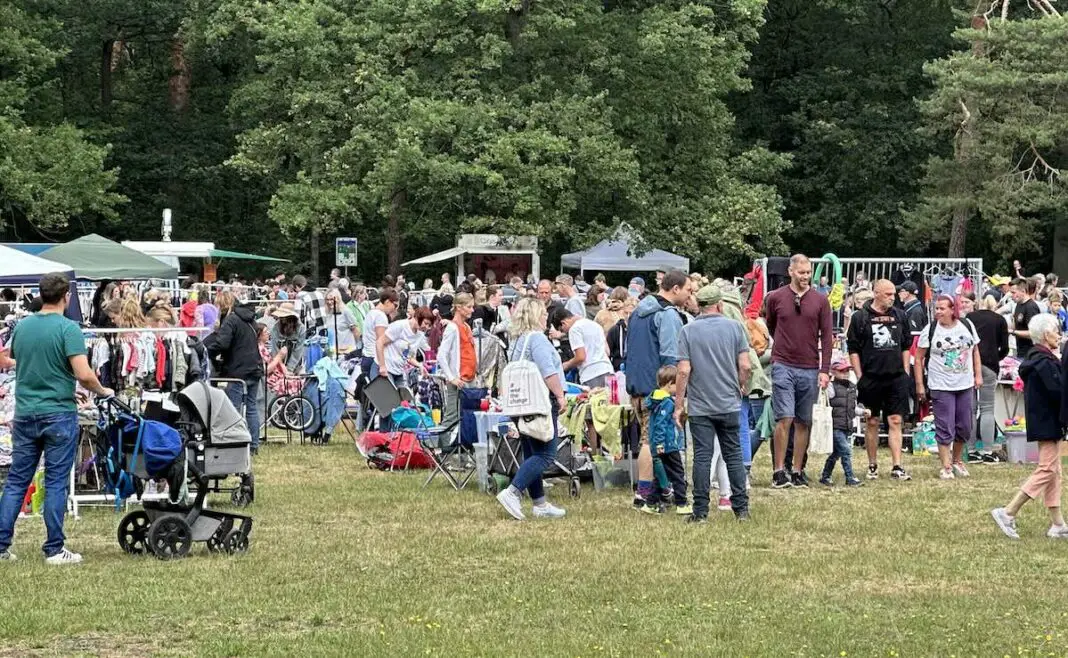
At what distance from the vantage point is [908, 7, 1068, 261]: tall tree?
31.9 m

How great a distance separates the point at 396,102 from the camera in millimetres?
32188

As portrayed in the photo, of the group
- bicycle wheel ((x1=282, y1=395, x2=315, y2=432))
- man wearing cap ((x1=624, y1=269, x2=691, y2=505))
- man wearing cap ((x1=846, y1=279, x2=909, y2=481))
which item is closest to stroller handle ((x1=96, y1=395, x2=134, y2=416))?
man wearing cap ((x1=624, y1=269, x2=691, y2=505))

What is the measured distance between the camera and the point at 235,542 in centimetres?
942

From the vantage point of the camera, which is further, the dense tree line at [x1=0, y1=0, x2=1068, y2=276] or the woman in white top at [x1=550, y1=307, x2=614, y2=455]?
the dense tree line at [x1=0, y1=0, x2=1068, y2=276]

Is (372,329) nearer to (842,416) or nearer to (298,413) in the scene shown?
(298,413)

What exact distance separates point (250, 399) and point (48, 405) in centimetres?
544

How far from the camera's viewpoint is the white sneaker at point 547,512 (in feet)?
35.7

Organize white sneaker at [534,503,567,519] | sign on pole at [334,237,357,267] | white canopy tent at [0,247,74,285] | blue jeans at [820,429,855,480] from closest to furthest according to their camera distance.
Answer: white sneaker at [534,503,567,519] < blue jeans at [820,429,855,480] < white canopy tent at [0,247,74,285] < sign on pole at [334,237,357,267]

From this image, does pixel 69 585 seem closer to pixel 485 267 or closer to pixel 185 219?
pixel 485 267

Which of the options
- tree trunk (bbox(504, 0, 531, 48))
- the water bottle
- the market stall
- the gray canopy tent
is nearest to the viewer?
the water bottle

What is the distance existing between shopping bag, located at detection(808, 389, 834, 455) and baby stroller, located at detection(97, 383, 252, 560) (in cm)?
516

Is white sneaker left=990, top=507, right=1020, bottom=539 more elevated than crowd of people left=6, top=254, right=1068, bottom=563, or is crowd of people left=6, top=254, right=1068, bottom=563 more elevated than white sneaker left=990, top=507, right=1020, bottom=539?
crowd of people left=6, top=254, right=1068, bottom=563

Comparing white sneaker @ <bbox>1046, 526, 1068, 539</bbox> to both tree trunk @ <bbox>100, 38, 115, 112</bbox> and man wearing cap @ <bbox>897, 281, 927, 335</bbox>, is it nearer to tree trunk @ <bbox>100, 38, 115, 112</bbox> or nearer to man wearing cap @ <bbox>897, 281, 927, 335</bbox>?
man wearing cap @ <bbox>897, 281, 927, 335</bbox>

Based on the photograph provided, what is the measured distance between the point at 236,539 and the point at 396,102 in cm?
2356
